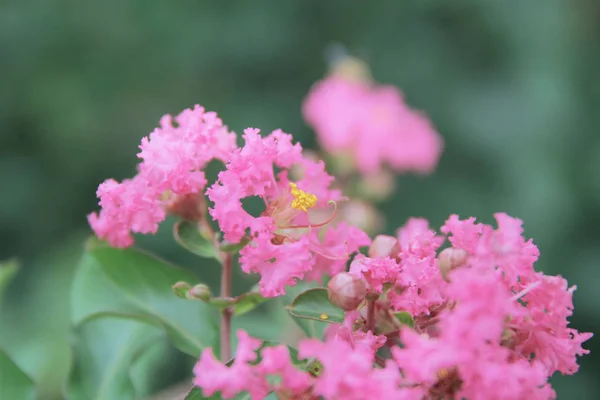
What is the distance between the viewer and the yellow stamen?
0.80m

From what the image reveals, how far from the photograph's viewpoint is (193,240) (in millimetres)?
855

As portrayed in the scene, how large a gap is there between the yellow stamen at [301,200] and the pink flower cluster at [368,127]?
106 centimetres

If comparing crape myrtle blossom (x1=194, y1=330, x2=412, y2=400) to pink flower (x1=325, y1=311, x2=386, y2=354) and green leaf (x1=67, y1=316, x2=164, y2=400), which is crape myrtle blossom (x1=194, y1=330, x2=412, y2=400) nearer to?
pink flower (x1=325, y1=311, x2=386, y2=354)

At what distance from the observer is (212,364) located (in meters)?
0.63

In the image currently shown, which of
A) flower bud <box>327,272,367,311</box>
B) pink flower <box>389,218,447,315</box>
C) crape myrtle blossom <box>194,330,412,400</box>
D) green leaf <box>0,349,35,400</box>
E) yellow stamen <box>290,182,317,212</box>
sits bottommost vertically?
green leaf <box>0,349,35,400</box>

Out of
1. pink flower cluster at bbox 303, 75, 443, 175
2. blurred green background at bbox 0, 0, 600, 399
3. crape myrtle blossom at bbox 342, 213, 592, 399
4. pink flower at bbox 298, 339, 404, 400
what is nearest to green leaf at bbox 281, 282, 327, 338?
crape myrtle blossom at bbox 342, 213, 592, 399

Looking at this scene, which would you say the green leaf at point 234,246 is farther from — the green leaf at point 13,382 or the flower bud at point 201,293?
the green leaf at point 13,382

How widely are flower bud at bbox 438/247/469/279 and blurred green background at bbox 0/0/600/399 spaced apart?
5.50ft

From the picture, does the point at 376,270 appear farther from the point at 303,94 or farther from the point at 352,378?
the point at 303,94

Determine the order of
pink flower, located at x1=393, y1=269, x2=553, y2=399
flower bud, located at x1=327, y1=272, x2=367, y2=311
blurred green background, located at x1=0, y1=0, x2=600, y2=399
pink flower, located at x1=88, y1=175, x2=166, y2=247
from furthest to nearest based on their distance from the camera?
blurred green background, located at x1=0, y1=0, x2=600, y2=399
pink flower, located at x1=88, y1=175, x2=166, y2=247
flower bud, located at x1=327, y1=272, x2=367, y2=311
pink flower, located at x1=393, y1=269, x2=553, y2=399

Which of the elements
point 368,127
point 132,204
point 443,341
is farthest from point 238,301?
point 368,127

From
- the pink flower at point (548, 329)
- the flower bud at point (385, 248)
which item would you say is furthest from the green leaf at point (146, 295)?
the pink flower at point (548, 329)

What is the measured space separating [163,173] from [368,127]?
1223mm

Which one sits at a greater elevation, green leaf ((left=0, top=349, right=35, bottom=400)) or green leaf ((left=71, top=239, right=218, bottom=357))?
green leaf ((left=71, top=239, right=218, bottom=357))
